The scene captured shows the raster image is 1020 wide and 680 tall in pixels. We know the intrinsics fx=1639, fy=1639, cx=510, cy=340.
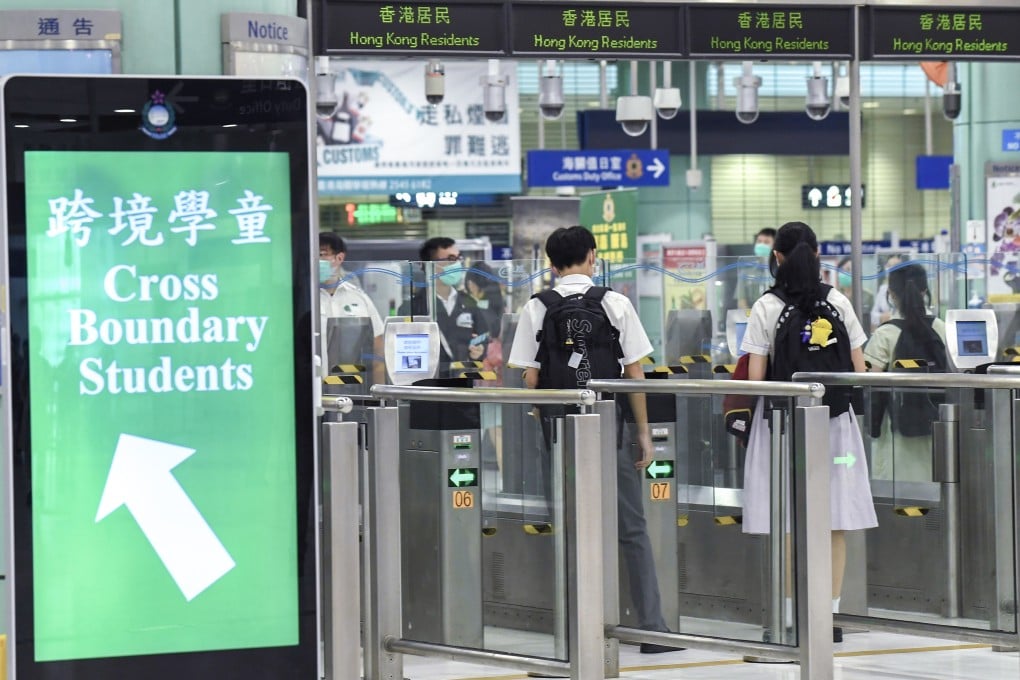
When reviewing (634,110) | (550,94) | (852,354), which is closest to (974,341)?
(852,354)

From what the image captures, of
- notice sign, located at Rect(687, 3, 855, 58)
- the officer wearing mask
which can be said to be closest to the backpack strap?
notice sign, located at Rect(687, 3, 855, 58)

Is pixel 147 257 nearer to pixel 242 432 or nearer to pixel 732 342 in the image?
pixel 242 432

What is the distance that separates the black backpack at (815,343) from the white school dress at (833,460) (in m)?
0.03

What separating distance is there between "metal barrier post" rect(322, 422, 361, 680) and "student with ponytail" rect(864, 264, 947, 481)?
2.47m

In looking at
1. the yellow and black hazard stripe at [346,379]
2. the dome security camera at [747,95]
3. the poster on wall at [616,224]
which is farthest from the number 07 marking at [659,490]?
the poster on wall at [616,224]

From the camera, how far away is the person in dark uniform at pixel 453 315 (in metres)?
7.93

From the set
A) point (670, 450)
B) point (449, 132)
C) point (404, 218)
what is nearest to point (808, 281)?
point (670, 450)

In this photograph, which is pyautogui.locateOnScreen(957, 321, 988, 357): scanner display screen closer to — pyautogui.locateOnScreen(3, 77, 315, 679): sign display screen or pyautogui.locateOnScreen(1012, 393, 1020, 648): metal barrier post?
pyautogui.locateOnScreen(1012, 393, 1020, 648): metal barrier post

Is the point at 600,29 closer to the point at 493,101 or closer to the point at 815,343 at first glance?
the point at 815,343

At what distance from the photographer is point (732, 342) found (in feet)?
29.3

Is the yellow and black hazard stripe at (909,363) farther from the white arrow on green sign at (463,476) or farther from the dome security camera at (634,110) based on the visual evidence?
the dome security camera at (634,110)

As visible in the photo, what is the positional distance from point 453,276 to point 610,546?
276 cm

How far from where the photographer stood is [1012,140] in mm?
11805

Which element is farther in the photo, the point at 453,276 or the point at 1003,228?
the point at 1003,228
